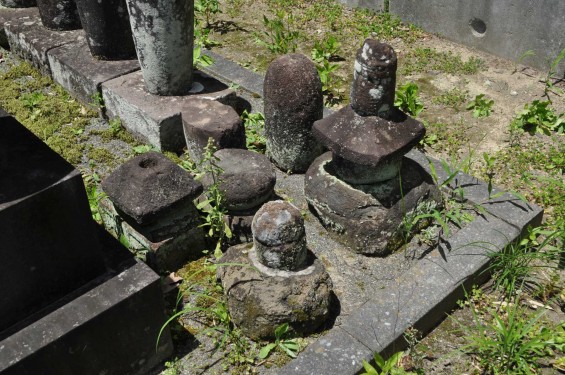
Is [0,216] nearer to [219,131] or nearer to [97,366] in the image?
[97,366]

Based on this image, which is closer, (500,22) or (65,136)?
(65,136)

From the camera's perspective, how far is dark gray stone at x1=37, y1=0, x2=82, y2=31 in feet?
22.0

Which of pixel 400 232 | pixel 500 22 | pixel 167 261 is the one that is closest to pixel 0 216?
pixel 167 261

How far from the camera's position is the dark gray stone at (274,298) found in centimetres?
368

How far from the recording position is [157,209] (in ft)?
13.1

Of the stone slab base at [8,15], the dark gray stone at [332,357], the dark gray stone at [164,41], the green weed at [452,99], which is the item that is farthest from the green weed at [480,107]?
the stone slab base at [8,15]

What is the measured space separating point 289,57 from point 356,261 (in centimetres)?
163

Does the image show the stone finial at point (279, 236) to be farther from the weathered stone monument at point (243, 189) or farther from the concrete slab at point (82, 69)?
the concrete slab at point (82, 69)

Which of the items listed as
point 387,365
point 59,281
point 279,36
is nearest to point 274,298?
point 387,365

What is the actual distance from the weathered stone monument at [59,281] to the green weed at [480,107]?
3.79 m

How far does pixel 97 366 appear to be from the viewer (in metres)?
3.40

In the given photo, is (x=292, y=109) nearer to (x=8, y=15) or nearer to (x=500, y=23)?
(x=500, y=23)

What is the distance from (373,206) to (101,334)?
1970mm

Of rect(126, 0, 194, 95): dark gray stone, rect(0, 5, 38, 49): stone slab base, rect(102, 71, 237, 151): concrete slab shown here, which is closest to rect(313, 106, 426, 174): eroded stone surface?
rect(102, 71, 237, 151): concrete slab
